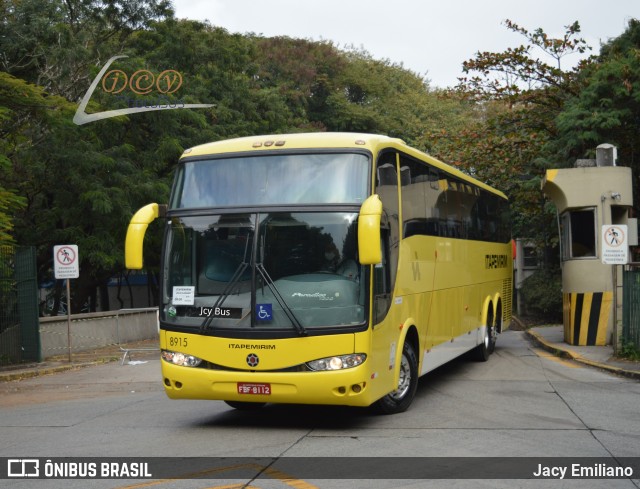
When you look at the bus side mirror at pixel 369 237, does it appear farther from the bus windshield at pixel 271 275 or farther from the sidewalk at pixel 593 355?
the sidewalk at pixel 593 355

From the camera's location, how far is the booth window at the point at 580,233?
1912 cm

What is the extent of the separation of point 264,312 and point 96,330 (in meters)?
18.7

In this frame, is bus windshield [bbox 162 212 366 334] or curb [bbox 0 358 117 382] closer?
bus windshield [bbox 162 212 366 334]

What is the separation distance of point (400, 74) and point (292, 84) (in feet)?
55.1

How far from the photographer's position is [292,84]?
4906 centimetres

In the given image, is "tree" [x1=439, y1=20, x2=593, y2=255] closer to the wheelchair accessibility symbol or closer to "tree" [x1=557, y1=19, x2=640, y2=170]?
"tree" [x1=557, y1=19, x2=640, y2=170]

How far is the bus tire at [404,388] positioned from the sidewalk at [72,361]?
10113 millimetres

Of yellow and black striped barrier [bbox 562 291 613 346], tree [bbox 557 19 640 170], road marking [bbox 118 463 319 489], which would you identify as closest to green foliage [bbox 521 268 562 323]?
tree [bbox 557 19 640 170]

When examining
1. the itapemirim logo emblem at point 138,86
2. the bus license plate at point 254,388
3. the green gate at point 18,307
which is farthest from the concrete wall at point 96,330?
the bus license plate at point 254,388

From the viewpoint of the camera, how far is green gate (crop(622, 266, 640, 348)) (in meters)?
16.2

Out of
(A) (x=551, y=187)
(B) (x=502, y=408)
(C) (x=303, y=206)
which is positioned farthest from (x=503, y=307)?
(C) (x=303, y=206)

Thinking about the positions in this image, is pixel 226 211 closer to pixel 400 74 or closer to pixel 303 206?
pixel 303 206

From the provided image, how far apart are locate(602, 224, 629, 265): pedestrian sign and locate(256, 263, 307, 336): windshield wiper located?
8.79 metres

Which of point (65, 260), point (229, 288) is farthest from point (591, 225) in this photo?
point (65, 260)
